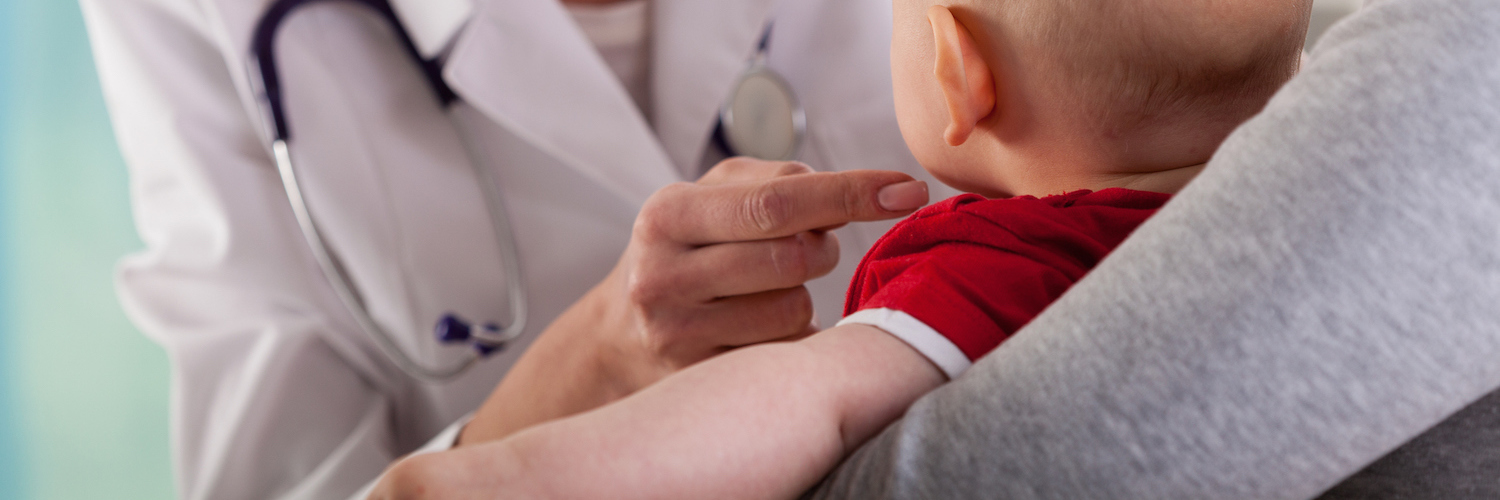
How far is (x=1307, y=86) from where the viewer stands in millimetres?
286

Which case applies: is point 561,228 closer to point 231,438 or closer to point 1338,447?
point 231,438

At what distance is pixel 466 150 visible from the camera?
96cm

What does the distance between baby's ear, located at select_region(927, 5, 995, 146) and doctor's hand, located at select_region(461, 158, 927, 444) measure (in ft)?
0.18

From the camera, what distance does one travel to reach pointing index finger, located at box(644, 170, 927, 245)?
515 mm

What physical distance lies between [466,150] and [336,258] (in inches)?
7.1

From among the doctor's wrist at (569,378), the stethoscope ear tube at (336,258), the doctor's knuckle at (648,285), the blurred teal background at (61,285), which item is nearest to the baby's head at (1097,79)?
the doctor's knuckle at (648,285)

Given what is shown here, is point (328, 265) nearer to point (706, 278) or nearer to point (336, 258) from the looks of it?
point (336, 258)

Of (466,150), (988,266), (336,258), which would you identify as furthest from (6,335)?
(988,266)

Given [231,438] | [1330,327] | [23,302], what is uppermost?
[1330,327]

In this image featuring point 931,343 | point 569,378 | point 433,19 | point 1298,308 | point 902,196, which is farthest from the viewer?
point 433,19

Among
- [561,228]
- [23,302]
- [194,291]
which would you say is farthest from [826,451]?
[23,302]

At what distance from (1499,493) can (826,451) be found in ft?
0.79

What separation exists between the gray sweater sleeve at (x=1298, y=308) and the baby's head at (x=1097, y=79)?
127 mm

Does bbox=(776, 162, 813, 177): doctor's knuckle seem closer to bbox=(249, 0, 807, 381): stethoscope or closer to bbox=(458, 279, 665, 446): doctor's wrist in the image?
bbox=(458, 279, 665, 446): doctor's wrist
